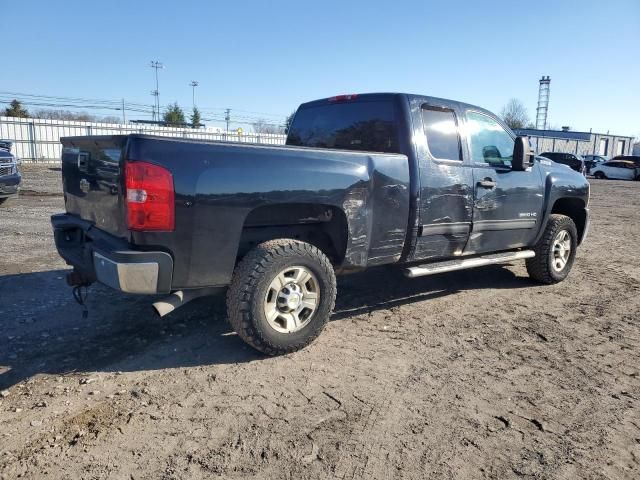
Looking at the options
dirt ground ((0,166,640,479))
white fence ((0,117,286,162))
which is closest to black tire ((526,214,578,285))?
dirt ground ((0,166,640,479))

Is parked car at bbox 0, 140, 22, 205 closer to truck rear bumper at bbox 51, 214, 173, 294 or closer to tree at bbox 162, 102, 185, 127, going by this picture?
truck rear bumper at bbox 51, 214, 173, 294

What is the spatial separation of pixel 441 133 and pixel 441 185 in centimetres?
54

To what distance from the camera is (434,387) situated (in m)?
3.37

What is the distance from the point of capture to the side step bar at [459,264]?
14.8ft

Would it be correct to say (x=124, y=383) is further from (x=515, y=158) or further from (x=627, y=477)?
(x=515, y=158)

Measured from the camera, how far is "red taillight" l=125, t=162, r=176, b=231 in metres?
3.05

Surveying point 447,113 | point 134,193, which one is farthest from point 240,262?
point 447,113

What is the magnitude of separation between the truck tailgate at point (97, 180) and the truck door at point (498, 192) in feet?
10.7

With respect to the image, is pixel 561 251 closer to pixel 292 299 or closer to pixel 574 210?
pixel 574 210

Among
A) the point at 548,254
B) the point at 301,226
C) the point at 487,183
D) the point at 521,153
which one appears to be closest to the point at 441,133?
the point at 487,183

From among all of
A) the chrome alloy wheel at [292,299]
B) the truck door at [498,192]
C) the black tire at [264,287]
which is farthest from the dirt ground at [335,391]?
the truck door at [498,192]

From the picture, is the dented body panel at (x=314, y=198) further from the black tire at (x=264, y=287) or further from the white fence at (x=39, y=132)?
the white fence at (x=39, y=132)

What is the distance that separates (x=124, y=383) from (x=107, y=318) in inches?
52.5

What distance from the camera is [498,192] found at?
5.11m
